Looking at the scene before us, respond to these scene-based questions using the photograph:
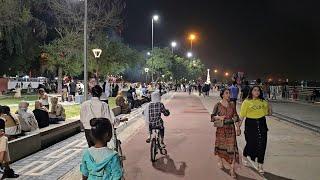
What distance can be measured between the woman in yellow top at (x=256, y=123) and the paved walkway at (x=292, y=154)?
0.48 metres

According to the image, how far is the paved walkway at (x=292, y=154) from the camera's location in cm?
999

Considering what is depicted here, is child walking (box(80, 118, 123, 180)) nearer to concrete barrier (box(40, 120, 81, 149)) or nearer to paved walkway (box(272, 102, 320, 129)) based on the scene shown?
concrete barrier (box(40, 120, 81, 149))

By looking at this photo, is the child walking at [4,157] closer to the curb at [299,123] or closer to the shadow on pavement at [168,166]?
the shadow on pavement at [168,166]

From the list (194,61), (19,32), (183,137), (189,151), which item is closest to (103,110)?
(189,151)

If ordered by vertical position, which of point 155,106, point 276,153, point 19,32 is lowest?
point 276,153

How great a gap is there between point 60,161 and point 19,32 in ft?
83.2

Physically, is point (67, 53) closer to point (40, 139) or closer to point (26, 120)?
point (26, 120)

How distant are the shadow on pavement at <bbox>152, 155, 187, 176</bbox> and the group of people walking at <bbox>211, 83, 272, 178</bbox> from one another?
0.83 metres

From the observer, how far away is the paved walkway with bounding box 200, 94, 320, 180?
999 centimetres

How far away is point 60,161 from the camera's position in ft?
37.5

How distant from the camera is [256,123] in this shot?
33.1ft

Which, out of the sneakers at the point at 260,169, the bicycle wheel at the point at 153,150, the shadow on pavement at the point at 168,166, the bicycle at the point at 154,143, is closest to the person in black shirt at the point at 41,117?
the bicycle at the point at 154,143

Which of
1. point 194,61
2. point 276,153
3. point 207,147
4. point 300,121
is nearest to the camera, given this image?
point 276,153

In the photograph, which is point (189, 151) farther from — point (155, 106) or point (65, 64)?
point (65, 64)
